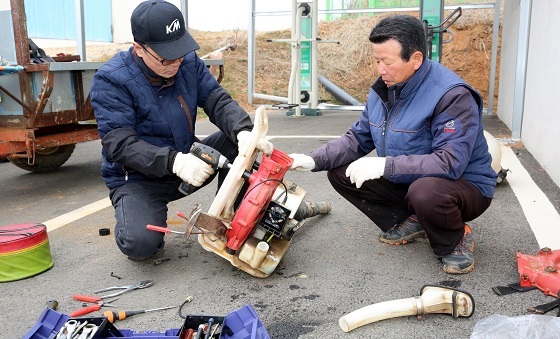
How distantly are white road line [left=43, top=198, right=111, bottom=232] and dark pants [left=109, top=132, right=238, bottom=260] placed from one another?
1133mm

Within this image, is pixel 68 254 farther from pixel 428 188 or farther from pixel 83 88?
pixel 428 188

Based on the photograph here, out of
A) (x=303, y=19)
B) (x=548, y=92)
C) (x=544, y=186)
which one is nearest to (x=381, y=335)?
Answer: (x=544, y=186)

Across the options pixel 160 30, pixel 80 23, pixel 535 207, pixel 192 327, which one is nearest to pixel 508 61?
pixel 535 207

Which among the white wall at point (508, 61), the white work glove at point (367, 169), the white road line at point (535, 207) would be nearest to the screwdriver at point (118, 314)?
the white work glove at point (367, 169)

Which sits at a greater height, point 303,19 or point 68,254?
point 303,19

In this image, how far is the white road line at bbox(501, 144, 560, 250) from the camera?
3.73 meters

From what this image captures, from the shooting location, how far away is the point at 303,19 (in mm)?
10844

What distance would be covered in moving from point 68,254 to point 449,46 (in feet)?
41.8

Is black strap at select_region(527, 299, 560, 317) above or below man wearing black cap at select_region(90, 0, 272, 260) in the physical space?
below

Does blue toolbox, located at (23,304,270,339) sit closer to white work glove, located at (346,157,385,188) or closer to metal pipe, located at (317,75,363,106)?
white work glove, located at (346,157,385,188)

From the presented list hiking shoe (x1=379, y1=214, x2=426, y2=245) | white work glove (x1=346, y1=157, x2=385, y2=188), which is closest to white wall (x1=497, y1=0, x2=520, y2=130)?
hiking shoe (x1=379, y1=214, x2=426, y2=245)

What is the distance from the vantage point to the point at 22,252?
10.8 ft

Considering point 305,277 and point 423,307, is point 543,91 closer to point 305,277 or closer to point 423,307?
point 305,277

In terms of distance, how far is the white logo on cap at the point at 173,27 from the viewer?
319 centimetres
